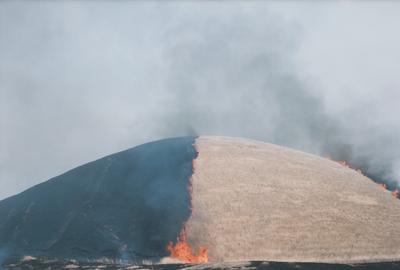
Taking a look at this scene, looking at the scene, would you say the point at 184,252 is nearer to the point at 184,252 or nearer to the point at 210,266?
the point at 184,252

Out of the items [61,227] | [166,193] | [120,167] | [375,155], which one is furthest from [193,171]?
[375,155]

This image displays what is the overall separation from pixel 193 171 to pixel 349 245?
23245mm

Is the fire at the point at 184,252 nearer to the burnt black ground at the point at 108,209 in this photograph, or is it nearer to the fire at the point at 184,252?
the fire at the point at 184,252

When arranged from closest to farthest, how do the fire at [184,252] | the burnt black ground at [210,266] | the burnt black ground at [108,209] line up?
the burnt black ground at [210,266] → the fire at [184,252] → the burnt black ground at [108,209]

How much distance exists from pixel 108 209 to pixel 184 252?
14678mm

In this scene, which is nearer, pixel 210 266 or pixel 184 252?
pixel 210 266

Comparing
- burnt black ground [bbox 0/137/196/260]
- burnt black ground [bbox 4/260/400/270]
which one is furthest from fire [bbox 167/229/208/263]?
burnt black ground [bbox 4/260/400/270]

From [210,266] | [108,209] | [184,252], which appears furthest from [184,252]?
[108,209]

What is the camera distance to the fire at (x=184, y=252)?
5294 cm

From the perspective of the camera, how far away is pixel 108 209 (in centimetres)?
6391

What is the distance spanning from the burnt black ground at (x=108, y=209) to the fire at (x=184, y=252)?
39.8 inches

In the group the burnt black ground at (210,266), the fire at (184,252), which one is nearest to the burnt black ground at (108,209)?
the fire at (184,252)

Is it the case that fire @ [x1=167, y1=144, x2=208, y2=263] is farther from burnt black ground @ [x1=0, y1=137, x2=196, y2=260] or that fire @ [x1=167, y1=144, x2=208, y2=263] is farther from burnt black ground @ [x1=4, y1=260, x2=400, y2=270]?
burnt black ground @ [x1=4, y1=260, x2=400, y2=270]

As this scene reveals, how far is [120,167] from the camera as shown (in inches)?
2896
